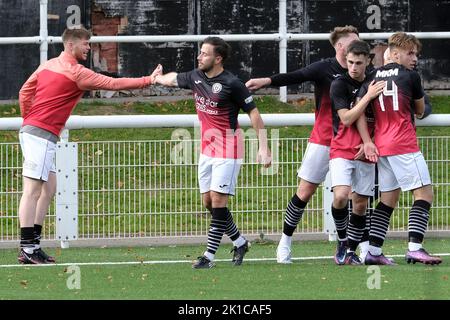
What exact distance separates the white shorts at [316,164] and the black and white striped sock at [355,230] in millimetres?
513

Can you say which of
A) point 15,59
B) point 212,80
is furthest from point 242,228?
point 15,59

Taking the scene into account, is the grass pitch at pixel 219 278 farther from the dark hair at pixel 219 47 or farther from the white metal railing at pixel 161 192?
the dark hair at pixel 219 47

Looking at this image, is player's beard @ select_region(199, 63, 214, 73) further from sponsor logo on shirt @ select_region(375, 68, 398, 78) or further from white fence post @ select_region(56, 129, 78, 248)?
white fence post @ select_region(56, 129, 78, 248)

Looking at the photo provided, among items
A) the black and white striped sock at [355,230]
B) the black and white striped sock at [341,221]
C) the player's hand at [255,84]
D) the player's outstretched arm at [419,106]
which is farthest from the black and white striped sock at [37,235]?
the player's outstretched arm at [419,106]

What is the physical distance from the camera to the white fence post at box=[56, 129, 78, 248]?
1479cm

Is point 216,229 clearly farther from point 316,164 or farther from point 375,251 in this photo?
point 375,251

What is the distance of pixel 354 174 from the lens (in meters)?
13.0

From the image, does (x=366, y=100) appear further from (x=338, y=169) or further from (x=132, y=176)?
(x=132, y=176)

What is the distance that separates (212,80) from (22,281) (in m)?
2.38

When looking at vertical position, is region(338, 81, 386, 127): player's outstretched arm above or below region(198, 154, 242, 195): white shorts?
above

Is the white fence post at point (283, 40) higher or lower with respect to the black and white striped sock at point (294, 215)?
higher

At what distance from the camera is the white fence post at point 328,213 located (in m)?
15.2

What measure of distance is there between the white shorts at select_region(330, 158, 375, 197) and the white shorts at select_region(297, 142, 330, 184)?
1.04 feet

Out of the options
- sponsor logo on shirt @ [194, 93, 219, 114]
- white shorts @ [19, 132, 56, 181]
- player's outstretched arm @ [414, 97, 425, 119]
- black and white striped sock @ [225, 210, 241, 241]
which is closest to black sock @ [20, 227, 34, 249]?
white shorts @ [19, 132, 56, 181]
